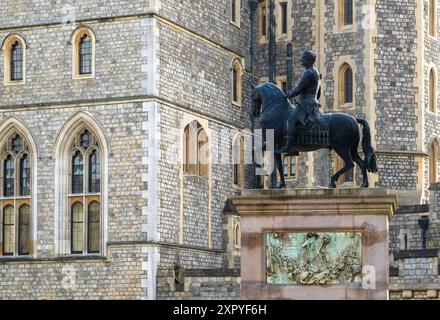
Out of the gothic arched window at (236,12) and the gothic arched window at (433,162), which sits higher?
the gothic arched window at (236,12)

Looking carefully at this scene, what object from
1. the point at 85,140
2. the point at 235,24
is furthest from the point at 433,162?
the point at 85,140

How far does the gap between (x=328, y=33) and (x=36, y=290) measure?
12718 mm

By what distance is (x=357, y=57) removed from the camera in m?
49.8

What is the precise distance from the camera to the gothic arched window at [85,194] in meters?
44.8

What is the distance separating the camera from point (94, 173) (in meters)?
45.0

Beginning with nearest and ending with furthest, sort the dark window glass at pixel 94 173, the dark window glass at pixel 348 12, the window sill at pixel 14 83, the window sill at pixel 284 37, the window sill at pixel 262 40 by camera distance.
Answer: the dark window glass at pixel 94 173 < the window sill at pixel 14 83 < the dark window glass at pixel 348 12 < the window sill at pixel 284 37 < the window sill at pixel 262 40

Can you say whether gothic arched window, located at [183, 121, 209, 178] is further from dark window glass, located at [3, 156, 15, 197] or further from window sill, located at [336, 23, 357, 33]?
window sill, located at [336, 23, 357, 33]

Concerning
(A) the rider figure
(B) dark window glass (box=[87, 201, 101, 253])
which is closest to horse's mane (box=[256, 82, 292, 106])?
(A) the rider figure

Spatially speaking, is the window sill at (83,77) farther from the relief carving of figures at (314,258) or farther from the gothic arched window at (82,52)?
the relief carving of figures at (314,258)

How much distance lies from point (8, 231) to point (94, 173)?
10.4 feet

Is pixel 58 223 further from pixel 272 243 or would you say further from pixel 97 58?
pixel 272 243

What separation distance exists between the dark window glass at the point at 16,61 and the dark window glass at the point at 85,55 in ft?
6.22

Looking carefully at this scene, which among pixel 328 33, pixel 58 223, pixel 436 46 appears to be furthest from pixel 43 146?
pixel 436 46

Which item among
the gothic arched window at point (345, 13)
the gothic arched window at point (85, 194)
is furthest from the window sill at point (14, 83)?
the gothic arched window at point (345, 13)
